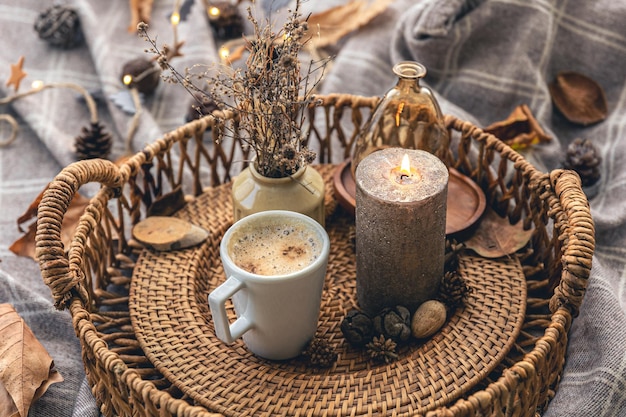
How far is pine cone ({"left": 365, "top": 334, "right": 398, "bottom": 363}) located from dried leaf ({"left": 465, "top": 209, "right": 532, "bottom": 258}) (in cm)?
22

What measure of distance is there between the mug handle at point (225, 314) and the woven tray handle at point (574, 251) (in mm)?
367

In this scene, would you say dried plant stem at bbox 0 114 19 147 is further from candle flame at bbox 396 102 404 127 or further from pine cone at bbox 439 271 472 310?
pine cone at bbox 439 271 472 310

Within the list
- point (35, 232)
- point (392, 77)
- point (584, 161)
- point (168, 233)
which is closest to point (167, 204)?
point (168, 233)

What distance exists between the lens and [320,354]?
90cm

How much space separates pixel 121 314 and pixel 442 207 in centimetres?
45

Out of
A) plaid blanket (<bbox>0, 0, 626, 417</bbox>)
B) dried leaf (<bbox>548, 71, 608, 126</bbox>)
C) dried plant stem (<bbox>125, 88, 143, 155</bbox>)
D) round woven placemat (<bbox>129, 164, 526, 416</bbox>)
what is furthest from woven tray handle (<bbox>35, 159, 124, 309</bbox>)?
dried leaf (<bbox>548, 71, 608, 126</bbox>)

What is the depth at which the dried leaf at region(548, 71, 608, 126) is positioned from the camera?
4.49 feet

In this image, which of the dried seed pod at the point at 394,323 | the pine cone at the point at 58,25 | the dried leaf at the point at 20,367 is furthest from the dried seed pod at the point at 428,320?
the pine cone at the point at 58,25

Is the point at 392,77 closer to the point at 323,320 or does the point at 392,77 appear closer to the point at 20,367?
the point at 323,320

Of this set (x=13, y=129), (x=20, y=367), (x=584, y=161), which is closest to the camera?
(x=20, y=367)

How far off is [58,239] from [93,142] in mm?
531

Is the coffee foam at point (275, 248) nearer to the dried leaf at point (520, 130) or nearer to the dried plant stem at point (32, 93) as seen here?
the dried leaf at point (520, 130)

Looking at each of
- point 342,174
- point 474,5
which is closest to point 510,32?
point 474,5

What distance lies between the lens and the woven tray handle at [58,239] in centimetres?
84
